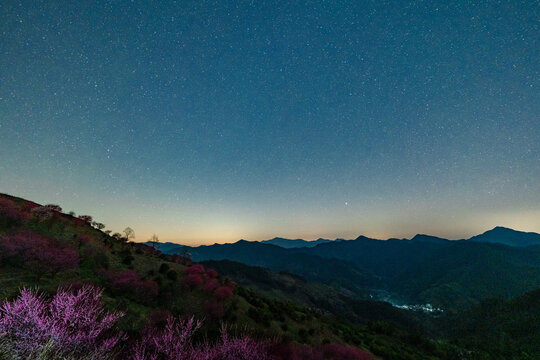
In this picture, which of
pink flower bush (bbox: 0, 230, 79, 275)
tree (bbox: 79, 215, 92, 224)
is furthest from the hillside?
tree (bbox: 79, 215, 92, 224)

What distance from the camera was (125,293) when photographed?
97.6 ft

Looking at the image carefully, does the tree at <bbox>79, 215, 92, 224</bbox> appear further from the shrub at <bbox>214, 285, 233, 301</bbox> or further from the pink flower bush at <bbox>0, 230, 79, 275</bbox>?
the shrub at <bbox>214, 285, 233, 301</bbox>

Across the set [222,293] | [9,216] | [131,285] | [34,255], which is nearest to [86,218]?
[9,216]

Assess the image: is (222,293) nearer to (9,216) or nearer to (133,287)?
(133,287)

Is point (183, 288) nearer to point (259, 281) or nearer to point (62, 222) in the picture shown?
point (62, 222)

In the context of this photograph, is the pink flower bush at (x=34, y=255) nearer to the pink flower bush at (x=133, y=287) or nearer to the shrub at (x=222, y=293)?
the pink flower bush at (x=133, y=287)

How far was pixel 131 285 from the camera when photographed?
3044cm

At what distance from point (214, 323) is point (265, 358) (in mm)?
20301

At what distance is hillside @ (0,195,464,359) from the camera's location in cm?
2502

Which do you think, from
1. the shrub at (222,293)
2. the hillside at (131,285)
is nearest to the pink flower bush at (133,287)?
the hillside at (131,285)

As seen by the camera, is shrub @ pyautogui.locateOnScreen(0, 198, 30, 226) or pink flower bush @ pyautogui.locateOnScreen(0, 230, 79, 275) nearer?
pink flower bush @ pyautogui.locateOnScreen(0, 230, 79, 275)

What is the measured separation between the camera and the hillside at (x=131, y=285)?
25016 millimetres

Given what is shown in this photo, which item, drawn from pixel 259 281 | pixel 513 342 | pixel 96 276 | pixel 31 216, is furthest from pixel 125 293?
pixel 259 281

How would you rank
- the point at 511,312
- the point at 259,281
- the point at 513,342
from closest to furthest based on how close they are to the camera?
the point at 513,342 → the point at 511,312 → the point at 259,281
